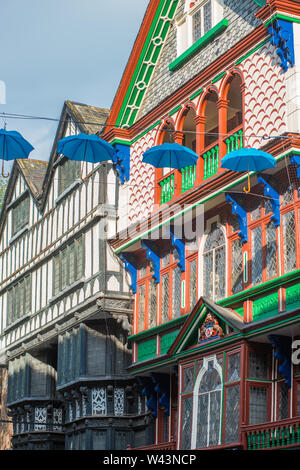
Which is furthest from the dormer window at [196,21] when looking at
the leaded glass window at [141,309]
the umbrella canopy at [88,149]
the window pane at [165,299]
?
the leaded glass window at [141,309]

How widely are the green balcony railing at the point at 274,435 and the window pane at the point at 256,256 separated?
384 cm

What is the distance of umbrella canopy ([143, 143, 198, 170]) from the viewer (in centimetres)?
2391

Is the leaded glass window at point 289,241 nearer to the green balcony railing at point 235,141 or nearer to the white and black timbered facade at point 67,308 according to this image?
the green balcony railing at point 235,141

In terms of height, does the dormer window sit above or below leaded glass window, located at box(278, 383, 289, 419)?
above

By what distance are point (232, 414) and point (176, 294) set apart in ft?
17.9

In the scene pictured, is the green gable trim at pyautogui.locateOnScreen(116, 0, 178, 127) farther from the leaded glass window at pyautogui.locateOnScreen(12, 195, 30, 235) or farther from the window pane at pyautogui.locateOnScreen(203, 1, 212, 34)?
the leaded glass window at pyautogui.locateOnScreen(12, 195, 30, 235)

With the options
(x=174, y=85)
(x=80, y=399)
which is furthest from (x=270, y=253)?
(x=80, y=399)

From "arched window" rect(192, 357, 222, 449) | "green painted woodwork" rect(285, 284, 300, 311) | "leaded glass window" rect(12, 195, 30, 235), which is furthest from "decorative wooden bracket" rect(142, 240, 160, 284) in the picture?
"leaded glass window" rect(12, 195, 30, 235)

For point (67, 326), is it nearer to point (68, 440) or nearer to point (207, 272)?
point (68, 440)

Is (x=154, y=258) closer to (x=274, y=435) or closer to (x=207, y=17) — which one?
(x=207, y=17)

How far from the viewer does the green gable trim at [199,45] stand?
2683 centimetres

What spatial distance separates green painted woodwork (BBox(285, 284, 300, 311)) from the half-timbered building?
0.14 feet

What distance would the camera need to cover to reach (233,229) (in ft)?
83.1

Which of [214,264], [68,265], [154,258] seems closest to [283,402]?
[214,264]
